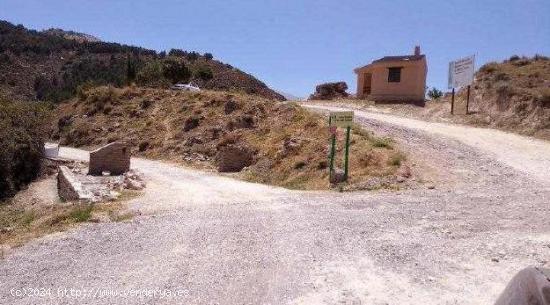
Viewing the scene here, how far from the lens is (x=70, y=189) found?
48.8 ft

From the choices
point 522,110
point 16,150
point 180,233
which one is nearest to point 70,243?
point 180,233

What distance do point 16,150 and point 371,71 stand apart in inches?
927

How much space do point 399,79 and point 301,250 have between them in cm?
2838

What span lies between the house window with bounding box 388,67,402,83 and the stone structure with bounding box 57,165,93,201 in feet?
73.8

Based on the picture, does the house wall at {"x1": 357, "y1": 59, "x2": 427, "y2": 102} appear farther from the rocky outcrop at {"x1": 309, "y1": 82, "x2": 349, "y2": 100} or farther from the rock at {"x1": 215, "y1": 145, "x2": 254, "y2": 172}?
the rock at {"x1": 215, "y1": 145, "x2": 254, "y2": 172}

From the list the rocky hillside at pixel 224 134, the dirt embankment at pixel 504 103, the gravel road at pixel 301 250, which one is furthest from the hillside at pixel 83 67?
the gravel road at pixel 301 250

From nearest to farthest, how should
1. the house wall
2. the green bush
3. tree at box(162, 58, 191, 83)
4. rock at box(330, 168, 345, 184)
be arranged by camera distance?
rock at box(330, 168, 345, 184)
the green bush
the house wall
tree at box(162, 58, 191, 83)

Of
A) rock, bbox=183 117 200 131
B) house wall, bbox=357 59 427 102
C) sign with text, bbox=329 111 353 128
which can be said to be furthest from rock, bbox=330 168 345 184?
house wall, bbox=357 59 427 102

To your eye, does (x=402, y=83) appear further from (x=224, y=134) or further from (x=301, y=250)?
(x=301, y=250)

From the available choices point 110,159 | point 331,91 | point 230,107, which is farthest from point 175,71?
point 110,159

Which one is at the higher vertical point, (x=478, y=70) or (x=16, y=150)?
(x=478, y=70)

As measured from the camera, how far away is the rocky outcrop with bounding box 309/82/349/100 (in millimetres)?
40062

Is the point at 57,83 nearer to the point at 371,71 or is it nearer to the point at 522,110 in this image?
the point at 371,71

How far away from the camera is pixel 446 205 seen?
10680 millimetres
